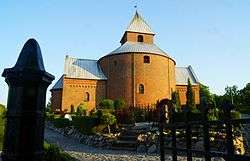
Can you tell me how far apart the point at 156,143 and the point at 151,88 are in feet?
67.8

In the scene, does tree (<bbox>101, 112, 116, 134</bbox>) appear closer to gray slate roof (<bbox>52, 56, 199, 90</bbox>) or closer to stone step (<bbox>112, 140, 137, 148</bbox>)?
stone step (<bbox>112, 140, 137, 148</bbox>)

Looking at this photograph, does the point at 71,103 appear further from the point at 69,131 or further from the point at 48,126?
the point at 69,131

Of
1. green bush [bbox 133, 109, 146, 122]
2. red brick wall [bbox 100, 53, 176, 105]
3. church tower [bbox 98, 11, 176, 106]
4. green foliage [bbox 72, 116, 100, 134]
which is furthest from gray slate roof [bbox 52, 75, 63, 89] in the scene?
green foliage [bbox 72, 116, 100, 134]

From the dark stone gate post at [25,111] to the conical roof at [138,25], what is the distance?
1651 inches

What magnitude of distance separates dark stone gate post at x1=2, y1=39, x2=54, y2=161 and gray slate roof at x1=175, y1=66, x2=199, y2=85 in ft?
133

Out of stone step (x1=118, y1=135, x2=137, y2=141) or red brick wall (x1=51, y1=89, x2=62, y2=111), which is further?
red brick wall (x1=51, y1=89, x2=62, y2=111)

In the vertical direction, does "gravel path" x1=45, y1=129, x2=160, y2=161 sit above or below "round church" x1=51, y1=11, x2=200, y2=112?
below

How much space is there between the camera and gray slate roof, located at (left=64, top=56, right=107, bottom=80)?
38969mm

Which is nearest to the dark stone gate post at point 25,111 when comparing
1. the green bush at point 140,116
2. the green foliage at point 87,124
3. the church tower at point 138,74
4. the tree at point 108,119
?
the tree at point 108,119

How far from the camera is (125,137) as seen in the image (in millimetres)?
19625

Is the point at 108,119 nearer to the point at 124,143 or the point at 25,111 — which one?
the point at 124,143

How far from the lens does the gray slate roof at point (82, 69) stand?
1534 inches

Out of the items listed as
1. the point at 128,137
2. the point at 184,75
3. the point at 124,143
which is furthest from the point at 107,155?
the point at 184,75

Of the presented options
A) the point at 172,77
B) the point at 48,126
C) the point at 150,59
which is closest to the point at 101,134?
the point at 48,126
